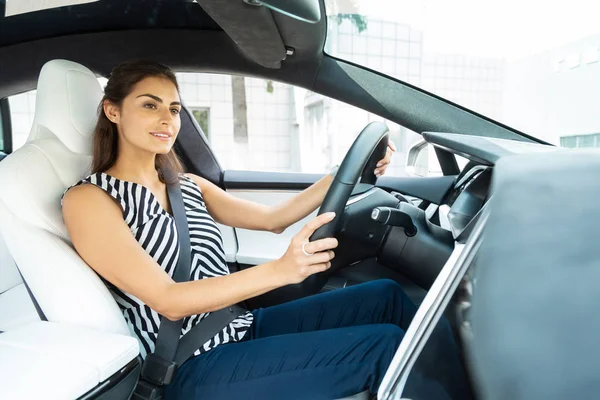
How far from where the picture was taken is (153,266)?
3.87 ft

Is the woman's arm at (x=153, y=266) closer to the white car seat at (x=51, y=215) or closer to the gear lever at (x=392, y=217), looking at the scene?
Answer: the white car seat at (x=51, y=215)

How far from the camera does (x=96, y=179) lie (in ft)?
4.28

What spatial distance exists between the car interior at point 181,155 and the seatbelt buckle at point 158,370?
7 centimetres

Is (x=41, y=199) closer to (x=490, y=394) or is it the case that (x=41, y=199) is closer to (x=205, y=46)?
(x=205, y=46)

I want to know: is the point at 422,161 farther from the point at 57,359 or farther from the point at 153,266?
the point at 57,359

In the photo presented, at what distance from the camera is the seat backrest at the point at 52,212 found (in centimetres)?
117

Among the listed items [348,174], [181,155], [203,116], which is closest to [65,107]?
[348,174]

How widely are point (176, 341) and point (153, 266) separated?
200mm

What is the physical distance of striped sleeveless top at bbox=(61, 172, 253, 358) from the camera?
1.28 metres

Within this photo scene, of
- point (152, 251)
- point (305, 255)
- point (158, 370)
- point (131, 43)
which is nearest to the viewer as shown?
point (305, 255)

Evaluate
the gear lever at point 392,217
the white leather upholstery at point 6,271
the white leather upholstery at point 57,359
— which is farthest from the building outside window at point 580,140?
the white leather upholstery at point 6,271

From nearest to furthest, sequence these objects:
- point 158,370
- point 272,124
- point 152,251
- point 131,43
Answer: point 158,370, point 152,251, point 131,43, point 272,124

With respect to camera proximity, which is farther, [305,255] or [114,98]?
[114,98]

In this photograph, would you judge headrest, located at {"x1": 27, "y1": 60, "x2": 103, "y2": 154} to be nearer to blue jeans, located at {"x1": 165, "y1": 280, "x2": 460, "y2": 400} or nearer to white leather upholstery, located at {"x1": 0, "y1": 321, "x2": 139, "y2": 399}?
white leather upholstery, located at {"x1": 0, "y1": 321, "x2": 139, "y2": 399}
